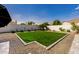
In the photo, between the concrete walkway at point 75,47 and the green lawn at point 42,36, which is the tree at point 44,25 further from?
the concrete walkway at point 75,47

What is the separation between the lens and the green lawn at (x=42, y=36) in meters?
4.05

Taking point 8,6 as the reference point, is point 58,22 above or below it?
below

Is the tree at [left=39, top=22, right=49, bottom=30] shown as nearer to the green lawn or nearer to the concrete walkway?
the green lawn

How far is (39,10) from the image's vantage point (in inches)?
159

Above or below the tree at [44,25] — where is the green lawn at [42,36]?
below

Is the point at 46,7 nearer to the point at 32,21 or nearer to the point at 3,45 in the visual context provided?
the point at 32,21

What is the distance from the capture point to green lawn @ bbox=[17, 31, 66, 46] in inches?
160

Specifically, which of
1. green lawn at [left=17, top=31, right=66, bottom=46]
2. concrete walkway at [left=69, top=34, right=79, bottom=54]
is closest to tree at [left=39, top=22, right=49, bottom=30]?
green lawn at [left=17, top=31, right=66, bottom=46]

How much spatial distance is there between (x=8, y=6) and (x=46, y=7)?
2.19 ft

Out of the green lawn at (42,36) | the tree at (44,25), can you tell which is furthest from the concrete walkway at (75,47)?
the tree at (44,25)

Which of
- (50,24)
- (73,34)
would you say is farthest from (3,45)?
(73,34)

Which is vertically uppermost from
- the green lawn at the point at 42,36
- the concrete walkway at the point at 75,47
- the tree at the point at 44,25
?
the tree at the point at 44,25

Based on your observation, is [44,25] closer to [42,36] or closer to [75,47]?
[42,36]
